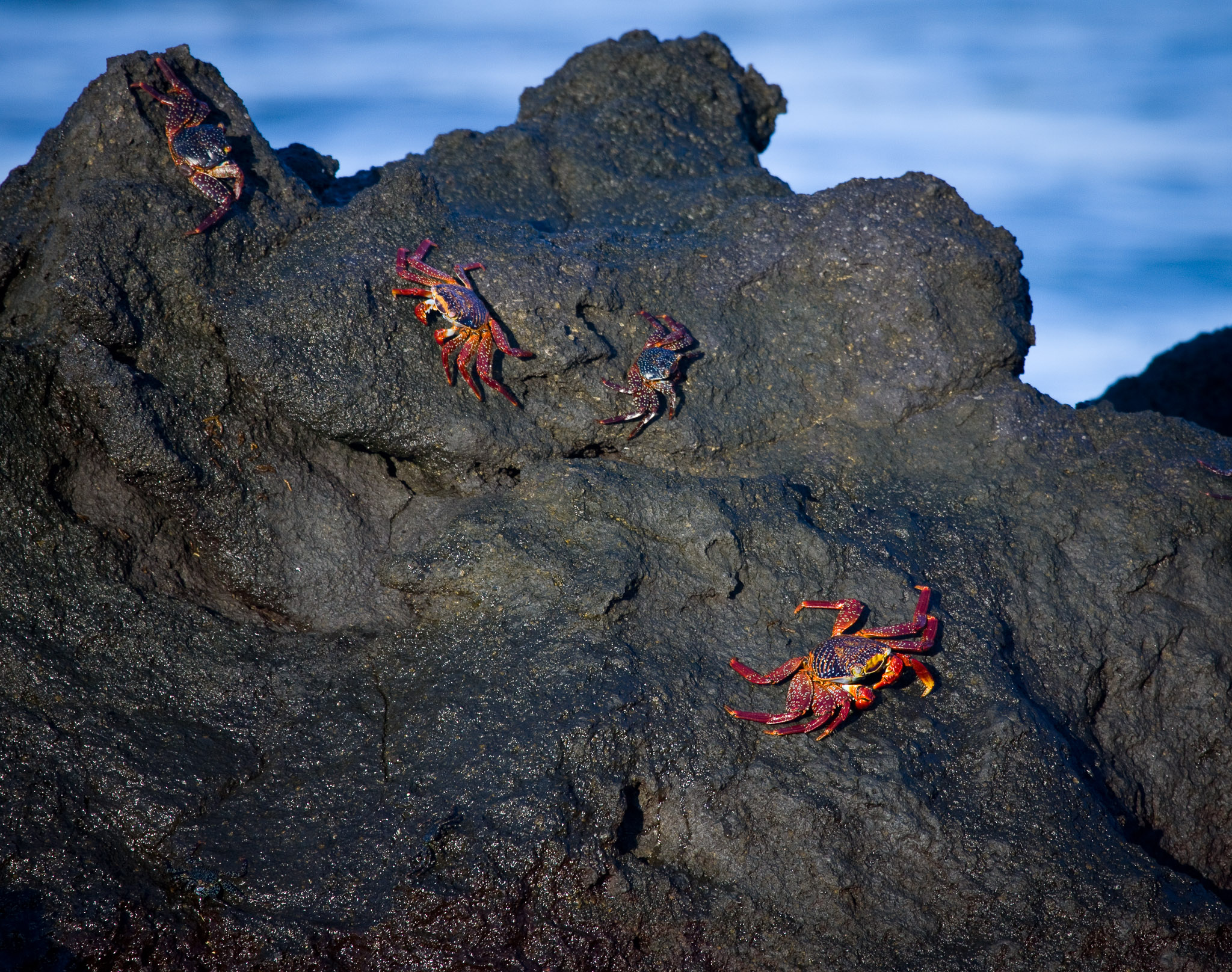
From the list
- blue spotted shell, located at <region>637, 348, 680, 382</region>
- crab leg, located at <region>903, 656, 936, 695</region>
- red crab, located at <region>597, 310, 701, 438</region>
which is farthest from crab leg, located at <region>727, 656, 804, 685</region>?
blue spotted shell, located at <region>637, 348, 680, 382</region>

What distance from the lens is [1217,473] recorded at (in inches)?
235

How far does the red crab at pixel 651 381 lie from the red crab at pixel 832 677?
166 centimetres

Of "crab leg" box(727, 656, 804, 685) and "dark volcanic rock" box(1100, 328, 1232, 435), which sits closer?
"crab leg" box(727, 656, 804, 685)

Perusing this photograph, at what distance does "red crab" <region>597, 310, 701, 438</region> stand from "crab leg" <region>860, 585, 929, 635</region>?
180 cm

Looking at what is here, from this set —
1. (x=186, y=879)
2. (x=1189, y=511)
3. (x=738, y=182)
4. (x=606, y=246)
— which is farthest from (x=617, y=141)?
(x=186, y=879)

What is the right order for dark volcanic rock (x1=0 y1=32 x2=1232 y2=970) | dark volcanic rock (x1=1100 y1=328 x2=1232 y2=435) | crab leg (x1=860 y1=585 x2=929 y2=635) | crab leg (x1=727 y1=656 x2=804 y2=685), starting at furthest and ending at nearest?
dark volcanic rock (x1=1100 y1=328 x2=1232 y2=435)
crab leg (x1=860 y1=585 x2=929 y2=635)
crab leg (x1=727 y1=656 x2=804 y2=685)
dark volcanic rock (x1=0 y1=32 x2=1232 y2=970)

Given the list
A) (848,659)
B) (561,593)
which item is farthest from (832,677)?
(561,593)

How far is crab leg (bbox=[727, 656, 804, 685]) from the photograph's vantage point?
4805 millimetres

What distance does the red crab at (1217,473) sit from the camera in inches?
233

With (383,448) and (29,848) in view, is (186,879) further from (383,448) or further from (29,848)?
(383,448)

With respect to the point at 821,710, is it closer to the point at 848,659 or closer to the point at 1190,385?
the point at 848,659

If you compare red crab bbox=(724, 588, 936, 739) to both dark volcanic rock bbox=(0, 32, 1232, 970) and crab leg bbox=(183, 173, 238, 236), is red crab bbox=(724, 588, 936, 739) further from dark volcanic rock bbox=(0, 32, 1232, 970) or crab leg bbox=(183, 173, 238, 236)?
crab leg bbox=(183, 173, 238, 236)

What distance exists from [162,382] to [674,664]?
322 centimetres

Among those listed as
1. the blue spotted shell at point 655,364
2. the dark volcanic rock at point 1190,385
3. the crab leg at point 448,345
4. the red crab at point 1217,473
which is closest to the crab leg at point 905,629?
the blue spotted shell at point 655,364
